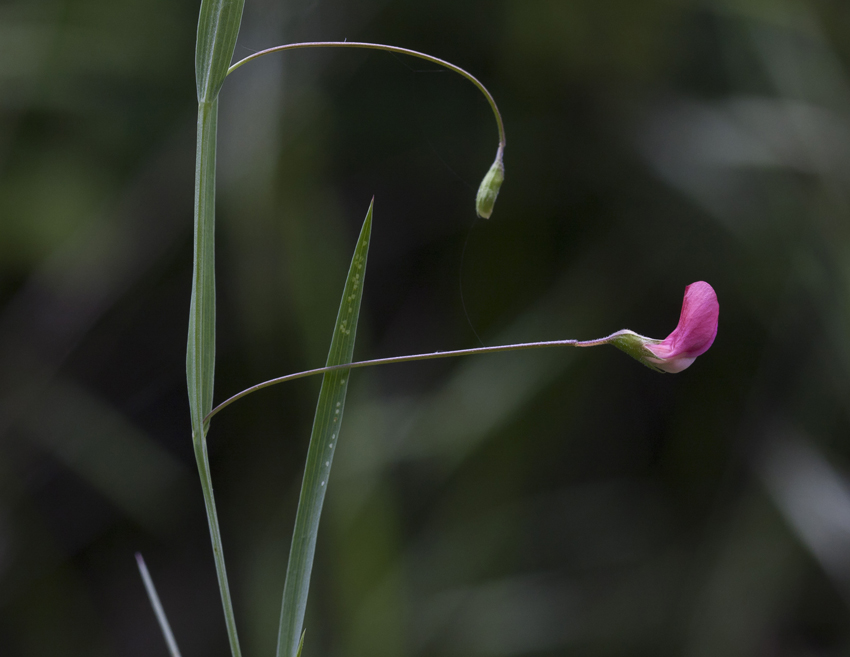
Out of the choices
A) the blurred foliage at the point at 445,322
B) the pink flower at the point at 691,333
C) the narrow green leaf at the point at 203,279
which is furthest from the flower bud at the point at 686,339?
the blurred foliage at the point at 445,322

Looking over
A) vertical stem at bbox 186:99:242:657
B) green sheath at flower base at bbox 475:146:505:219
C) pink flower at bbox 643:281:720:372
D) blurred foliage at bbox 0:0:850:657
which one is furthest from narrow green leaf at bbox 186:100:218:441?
blurred foliage at bbox 0:0:850:657

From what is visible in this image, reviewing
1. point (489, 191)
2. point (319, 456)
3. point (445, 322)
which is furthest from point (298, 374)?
point (445, 322)

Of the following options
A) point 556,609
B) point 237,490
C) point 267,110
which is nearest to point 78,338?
point 237,490

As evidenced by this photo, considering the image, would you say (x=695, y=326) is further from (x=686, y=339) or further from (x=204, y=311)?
(x=204, y=311)

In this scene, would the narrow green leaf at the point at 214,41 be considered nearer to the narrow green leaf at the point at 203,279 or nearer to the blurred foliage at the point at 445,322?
the narrow green leaf at the point at 203,279

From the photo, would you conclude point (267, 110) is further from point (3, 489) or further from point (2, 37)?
point (3, 489)
